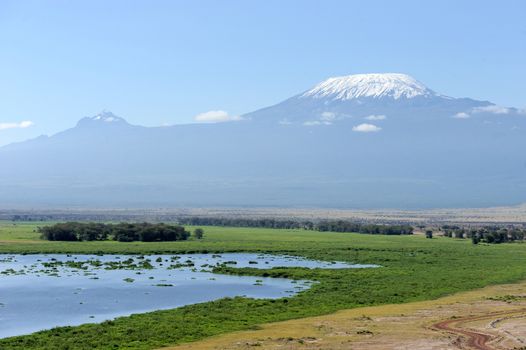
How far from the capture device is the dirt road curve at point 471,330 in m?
37.1

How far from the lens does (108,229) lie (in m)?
116

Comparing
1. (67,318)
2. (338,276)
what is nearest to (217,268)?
(338,276)

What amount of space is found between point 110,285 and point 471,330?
28.6 metres

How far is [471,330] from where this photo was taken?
4038cm

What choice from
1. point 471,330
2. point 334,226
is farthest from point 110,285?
point 334,226

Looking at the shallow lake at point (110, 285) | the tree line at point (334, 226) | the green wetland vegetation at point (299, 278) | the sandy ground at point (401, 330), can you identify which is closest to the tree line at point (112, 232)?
the green wetland vegetation at point (299, 278)

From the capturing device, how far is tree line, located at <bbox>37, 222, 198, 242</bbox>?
4306 inches

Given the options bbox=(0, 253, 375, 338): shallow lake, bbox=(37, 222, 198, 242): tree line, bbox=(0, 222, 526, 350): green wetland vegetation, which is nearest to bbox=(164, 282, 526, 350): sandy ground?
bbox=(0, 222, 526, 350): green wetland vegetation

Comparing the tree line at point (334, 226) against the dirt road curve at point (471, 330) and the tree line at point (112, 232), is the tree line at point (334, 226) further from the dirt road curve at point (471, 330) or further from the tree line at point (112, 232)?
the dirt road curve at point (471, 330)

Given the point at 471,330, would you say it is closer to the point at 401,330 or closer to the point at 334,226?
the point at 401,330

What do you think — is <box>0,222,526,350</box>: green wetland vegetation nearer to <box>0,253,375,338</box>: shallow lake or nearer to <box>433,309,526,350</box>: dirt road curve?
<box>0,253,375,338</box>: shallow lake

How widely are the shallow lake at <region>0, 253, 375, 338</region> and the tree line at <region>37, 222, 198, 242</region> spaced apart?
2260 cm

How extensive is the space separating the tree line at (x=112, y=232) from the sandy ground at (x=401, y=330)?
2609 inches

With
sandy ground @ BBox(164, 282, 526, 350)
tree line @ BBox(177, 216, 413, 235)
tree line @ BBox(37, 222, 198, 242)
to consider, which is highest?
tree line @ BBox(177, 216, 413, 235)
